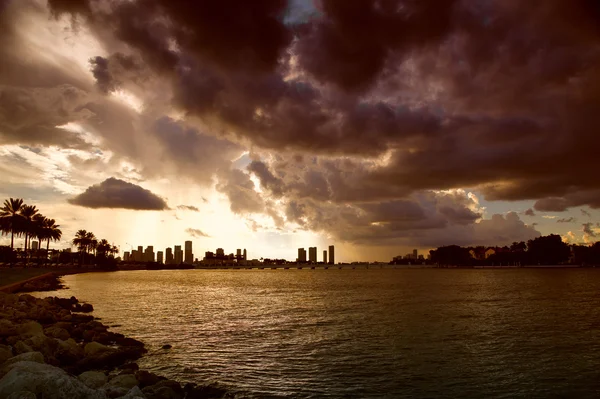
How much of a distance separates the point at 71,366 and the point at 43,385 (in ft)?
45.0

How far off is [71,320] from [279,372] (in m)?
27.0

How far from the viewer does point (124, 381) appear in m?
18.9

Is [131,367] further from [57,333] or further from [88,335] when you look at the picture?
[88,335]

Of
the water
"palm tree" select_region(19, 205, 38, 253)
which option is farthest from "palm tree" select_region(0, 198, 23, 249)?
the water

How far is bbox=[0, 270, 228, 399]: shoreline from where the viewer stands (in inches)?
484

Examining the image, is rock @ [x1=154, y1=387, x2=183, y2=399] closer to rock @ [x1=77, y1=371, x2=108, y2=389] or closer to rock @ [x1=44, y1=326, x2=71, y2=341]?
rock @ [x1=77, y1=371, x2=108, y2=389]

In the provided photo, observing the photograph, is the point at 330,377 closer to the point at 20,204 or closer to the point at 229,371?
the point at 229,371

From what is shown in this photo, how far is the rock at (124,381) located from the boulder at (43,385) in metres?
6.05

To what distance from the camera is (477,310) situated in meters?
58.9

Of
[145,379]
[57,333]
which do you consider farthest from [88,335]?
[145,379]

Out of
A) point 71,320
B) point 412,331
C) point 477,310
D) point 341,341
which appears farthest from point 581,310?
point 71,320

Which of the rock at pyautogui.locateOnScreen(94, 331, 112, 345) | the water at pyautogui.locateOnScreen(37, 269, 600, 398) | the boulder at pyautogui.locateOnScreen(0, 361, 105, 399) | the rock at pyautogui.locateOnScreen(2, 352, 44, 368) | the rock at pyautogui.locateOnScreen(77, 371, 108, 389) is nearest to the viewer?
the boulder at pyautogui.locateOnScreen(0, 361, 105, 399)

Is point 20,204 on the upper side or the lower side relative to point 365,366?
upper

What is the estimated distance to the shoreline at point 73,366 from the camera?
1229 cm
